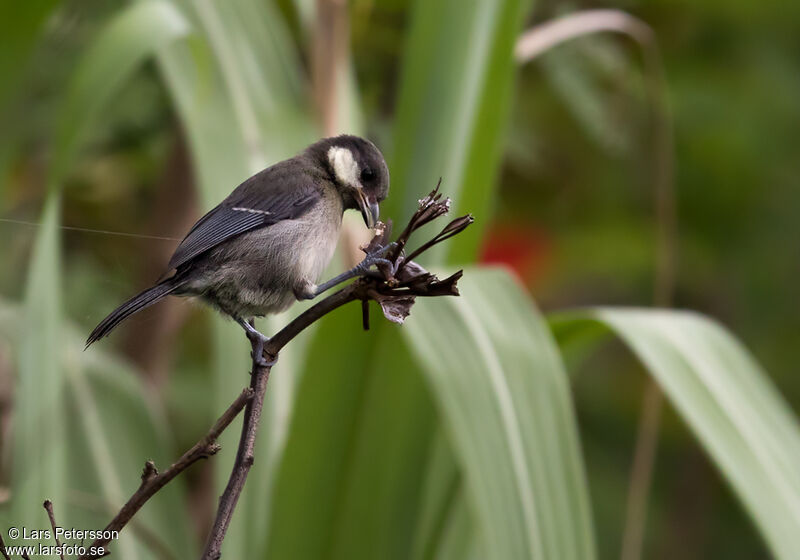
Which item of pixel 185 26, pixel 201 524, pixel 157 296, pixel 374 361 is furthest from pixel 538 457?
pixel 201 524

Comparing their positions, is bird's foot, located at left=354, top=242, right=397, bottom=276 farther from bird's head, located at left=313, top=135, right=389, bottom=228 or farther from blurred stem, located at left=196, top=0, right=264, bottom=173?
blurred stem, located at left=196, top=0, right=264, bottom=173

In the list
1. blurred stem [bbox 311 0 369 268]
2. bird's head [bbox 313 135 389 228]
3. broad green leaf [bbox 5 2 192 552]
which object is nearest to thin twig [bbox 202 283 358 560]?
bird's head [bbox 313 135 389 228]

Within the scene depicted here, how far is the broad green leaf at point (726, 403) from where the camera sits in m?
1.26

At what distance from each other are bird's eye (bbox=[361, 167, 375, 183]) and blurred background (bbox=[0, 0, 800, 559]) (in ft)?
0.70

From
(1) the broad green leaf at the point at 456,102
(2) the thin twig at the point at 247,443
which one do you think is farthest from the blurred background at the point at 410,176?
(2) the thin twig at the point at 247,443

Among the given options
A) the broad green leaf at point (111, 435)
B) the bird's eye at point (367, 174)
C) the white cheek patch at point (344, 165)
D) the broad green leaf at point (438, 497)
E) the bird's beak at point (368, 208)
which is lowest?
the broad green leaf at point (438, 497)

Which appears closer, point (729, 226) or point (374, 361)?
point (374, 361)

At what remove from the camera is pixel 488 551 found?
1.13 m

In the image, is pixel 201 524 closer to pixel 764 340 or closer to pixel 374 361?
pixel 374 361

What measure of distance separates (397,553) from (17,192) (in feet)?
4.49

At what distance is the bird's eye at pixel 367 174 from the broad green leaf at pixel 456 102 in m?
0.52

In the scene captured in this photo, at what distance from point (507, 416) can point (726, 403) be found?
38 cm

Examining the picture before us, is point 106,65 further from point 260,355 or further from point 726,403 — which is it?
point 726,403

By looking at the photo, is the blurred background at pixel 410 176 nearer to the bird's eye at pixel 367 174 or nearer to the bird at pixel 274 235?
the bird at pixel 274 235
